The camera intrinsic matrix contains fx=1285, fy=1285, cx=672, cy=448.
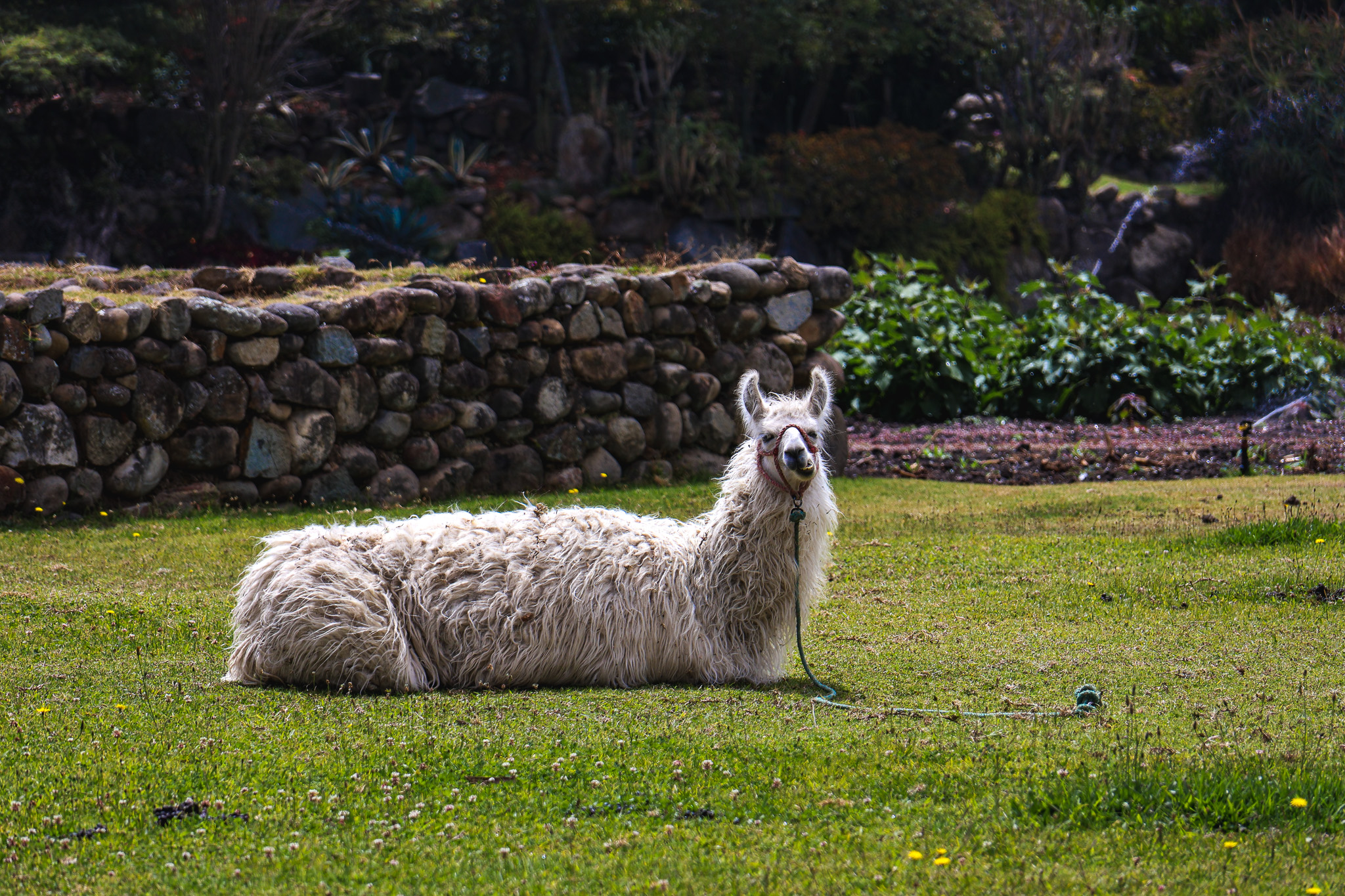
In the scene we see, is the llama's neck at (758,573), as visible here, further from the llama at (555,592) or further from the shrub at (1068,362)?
the shrub at (1068,362)

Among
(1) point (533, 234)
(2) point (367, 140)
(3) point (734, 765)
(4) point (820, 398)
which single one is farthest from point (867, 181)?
(3) point (734, 765)

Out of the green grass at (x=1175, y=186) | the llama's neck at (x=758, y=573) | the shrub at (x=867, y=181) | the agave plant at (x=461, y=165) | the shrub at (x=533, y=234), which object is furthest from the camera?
the green grass at (x=1175, y=186)

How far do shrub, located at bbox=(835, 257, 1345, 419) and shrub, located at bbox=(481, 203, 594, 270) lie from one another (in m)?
6.38

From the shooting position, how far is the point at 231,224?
21.0 m

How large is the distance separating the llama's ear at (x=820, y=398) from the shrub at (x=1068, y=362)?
9996mm

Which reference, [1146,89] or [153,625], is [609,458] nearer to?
[153,625]

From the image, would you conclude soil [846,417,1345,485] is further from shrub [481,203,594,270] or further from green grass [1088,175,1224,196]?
green grass [1088,175,1224,196]

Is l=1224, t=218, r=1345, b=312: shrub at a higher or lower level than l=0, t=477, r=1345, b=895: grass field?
higher

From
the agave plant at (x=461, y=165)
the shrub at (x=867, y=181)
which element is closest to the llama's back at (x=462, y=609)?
the agave plant at (x=461, y=165)

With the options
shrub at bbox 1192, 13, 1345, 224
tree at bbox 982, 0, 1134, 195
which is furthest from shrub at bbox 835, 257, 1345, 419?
tree at bbox 982, 0, 1134, 195

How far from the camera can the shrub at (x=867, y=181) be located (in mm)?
23391

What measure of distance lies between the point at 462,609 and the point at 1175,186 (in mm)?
27025

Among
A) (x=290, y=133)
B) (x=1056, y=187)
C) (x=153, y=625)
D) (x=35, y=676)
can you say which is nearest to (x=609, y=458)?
(x=153, y=625)

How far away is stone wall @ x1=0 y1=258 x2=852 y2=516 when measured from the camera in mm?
9773
